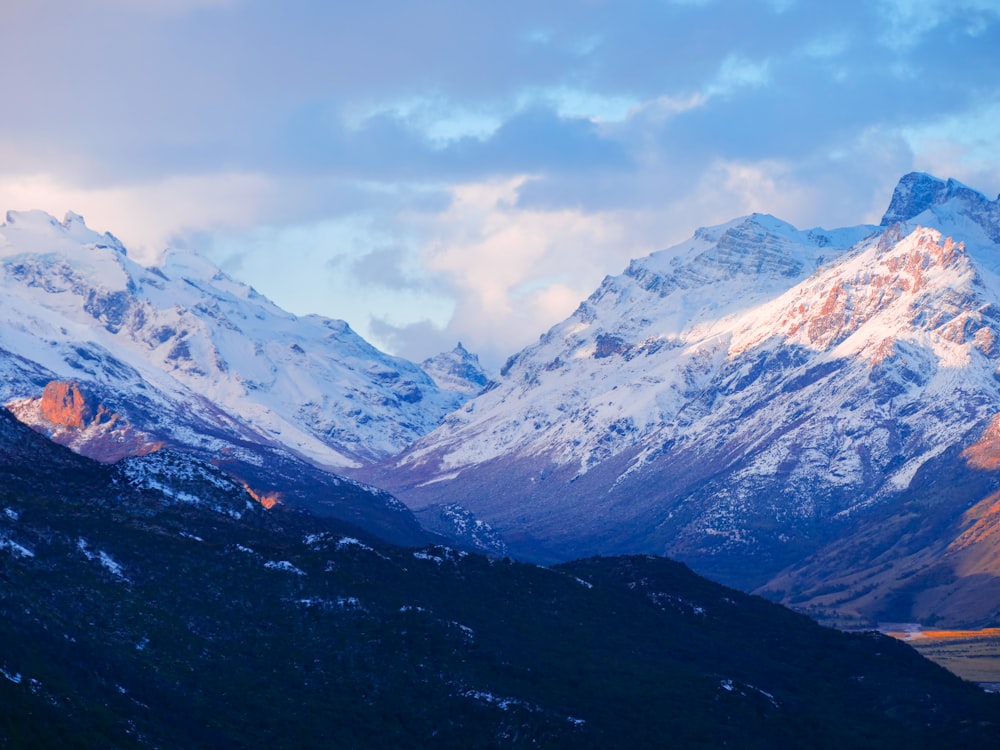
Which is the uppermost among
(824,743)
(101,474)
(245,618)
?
(101,474)

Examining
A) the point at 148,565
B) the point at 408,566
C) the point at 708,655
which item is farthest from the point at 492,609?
the point at 148,565

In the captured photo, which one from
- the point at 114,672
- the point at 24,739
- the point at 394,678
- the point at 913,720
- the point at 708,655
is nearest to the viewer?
the point at 24,739

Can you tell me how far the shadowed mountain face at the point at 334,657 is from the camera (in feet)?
450

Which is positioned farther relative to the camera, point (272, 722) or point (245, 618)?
point (245, 618)

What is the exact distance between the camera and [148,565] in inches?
6540

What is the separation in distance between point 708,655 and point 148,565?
66429 millimetres

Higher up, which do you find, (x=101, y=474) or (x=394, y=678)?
(x=101, y=474)

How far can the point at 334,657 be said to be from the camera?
6280 inches

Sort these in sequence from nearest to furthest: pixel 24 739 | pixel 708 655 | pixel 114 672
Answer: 1. pixel 24 739
2. pixel 114 672
3. pixel 708 655

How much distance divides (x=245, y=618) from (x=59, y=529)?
70.1ft

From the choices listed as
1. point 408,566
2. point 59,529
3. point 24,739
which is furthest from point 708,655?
point 24,739

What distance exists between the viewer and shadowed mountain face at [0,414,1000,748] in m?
137

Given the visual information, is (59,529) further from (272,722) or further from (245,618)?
(272,722)

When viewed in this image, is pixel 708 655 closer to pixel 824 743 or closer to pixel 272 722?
pixel 824 743
